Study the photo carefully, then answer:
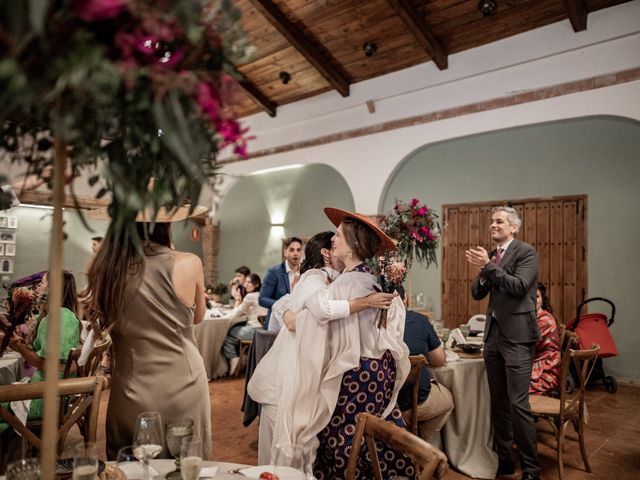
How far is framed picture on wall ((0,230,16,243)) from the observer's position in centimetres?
886

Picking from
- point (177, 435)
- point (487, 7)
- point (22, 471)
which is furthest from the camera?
point (487, 7)

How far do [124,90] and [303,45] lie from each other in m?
7.18

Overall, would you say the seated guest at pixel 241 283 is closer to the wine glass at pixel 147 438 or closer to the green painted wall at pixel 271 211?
the green painted wall at pixel 271 211

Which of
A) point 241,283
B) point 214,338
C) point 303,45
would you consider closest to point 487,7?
point 303,45

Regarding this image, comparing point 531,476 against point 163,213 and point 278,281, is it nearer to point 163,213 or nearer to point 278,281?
point 278,281

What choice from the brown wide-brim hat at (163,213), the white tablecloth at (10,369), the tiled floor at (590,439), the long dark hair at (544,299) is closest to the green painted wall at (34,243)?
the tiled floor at (590,439)

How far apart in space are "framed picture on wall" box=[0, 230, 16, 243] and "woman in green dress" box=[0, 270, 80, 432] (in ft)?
23.5

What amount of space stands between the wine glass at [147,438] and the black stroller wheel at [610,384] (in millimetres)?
5685

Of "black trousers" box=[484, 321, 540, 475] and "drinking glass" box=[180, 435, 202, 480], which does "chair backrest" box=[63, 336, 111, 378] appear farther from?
"black trousers" box=[484, 321, 540, 475]

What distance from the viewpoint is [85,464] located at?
1041mm

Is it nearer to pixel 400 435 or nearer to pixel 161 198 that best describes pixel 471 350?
pixel 400 435

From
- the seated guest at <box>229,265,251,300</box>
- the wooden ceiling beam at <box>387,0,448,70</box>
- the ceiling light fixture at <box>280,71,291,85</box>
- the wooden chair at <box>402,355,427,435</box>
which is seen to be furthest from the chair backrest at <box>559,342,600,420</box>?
the ceiling light fixture at <box>280,71,291,85</box>

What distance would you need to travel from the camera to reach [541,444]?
12.4 ft

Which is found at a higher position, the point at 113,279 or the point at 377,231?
the point at 377,231
